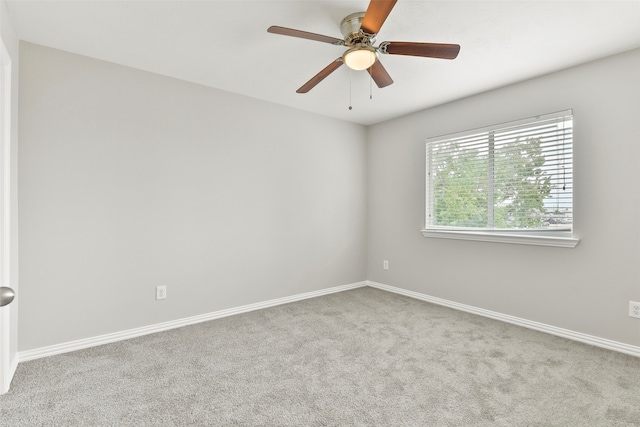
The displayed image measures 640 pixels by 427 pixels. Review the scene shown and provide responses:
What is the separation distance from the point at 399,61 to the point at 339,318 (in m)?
2.40

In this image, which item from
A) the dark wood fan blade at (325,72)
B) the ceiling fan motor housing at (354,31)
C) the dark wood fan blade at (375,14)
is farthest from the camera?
the dark wood fan blade at (325,72)

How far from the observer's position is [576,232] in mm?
2688

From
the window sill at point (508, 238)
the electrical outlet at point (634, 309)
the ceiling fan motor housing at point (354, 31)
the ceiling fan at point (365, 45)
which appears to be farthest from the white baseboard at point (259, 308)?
the ceiling fan motor housing at point (354, 31)

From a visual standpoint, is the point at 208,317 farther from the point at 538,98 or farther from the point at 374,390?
the point at 538,98

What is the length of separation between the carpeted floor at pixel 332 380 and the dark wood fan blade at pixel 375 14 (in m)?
2.07

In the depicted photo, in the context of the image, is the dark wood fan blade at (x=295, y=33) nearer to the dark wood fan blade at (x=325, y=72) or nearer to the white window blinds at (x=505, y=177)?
the dark wood fan blade at (x=325, y=72)

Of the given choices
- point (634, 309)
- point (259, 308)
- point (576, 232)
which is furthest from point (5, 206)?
point (634, 309)

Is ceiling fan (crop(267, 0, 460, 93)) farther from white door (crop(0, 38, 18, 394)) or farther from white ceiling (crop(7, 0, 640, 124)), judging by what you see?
white door (crop(0, 38, 18, 394))

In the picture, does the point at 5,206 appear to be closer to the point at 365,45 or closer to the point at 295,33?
the point at 295,33

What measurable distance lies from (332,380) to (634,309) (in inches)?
92.3

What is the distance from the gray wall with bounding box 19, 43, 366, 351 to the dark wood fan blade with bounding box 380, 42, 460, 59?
1.91m

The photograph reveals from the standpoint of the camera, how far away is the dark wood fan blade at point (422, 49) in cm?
184

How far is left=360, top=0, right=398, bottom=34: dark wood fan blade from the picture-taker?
1.52 metres

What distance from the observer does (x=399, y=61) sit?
2576mm
